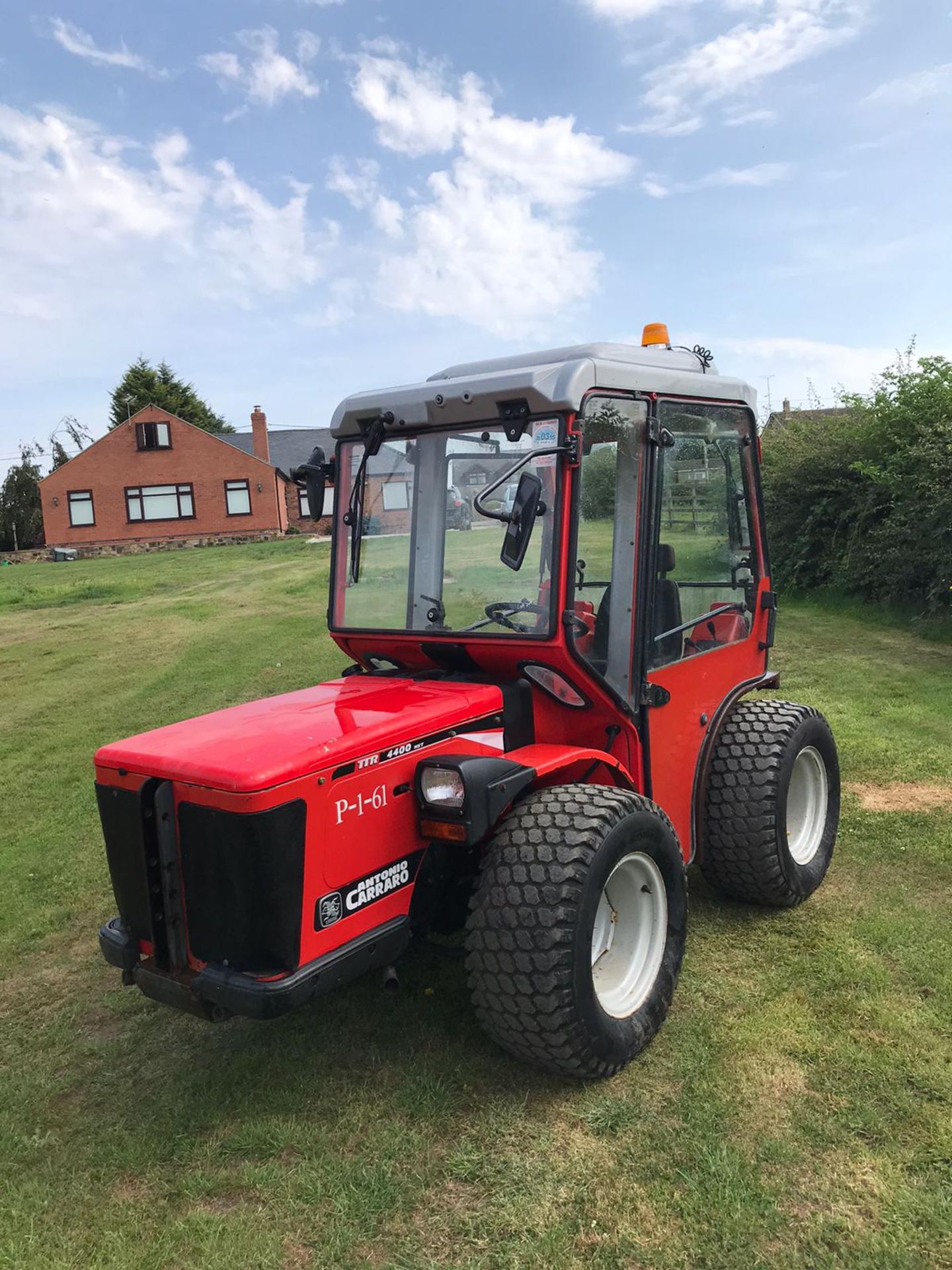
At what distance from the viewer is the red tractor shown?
2873mm

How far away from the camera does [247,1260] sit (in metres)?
2.53

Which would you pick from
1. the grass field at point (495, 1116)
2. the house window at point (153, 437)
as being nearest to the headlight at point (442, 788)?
the grass field at point (495, 1116)

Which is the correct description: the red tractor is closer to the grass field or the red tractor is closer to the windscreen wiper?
the windscreen wiper

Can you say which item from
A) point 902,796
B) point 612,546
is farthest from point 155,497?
point 612,546

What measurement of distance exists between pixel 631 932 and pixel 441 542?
161cm

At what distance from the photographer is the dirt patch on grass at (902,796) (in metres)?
5.50

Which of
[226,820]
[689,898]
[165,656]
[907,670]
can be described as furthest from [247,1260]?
[165,656]

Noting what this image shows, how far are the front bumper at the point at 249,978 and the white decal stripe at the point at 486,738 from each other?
624 millimetres

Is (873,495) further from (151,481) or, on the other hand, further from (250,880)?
(151,481)

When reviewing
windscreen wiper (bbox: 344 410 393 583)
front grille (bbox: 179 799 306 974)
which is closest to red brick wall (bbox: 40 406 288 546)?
windscreen wiper (bbox: 344 410 393 583)

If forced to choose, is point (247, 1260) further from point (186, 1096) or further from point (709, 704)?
point (709, 704)

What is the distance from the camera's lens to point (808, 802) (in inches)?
182

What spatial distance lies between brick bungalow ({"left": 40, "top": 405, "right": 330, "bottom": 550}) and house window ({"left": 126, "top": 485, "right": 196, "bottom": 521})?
0.02m

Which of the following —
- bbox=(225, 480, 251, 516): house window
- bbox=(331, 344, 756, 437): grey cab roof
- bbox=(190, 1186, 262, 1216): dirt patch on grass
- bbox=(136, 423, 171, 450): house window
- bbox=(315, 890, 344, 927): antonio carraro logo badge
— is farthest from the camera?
bbox=(225, 480, 251, 516): house window
